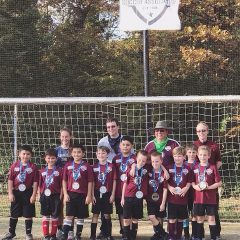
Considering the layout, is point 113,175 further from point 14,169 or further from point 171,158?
point 14,169

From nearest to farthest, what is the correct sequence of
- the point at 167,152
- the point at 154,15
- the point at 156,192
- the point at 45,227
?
the point at 156,192 < the point at 45,227 < the point at 167,152 < the point at 154,15

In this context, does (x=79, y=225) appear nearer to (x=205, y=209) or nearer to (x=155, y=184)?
(x=155, y=184)

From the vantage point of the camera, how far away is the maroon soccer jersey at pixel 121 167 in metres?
7.39

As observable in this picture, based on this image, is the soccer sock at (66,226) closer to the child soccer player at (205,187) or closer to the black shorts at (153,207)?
the black shorts at (153,207)

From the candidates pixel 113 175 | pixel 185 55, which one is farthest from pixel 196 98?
pixel 185 55

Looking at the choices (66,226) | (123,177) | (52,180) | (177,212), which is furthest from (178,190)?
(52,180)

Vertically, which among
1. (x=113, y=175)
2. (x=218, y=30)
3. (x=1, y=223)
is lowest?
(x=1, y=223)

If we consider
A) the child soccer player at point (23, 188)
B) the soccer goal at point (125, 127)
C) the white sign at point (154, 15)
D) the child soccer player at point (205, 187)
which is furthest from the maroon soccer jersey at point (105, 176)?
the white sign at point (154, 15)

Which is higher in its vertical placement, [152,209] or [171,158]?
[171,158]

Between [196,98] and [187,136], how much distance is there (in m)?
4.57

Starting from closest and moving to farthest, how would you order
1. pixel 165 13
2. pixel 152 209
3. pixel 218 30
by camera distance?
1. pixel 152 209
2. pixel 165 13
3. pixel 218 30

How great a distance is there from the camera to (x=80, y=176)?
287 inches

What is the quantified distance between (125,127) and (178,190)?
195 inches

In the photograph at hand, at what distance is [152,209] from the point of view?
7.29 meters
